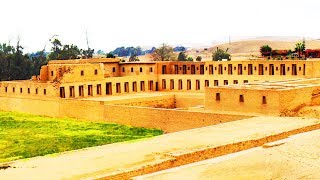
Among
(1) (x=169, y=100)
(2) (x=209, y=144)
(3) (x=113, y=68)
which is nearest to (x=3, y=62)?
(3) (x=113, y=68)

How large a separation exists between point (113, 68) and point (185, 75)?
6.71 meters

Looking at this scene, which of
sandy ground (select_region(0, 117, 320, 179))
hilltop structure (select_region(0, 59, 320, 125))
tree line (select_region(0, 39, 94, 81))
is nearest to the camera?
sandy ground (select_region(0, 117, 320, 179))

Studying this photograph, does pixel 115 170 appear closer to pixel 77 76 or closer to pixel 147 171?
pixel 147 171

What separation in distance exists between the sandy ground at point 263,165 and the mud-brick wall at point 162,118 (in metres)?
→ 9.09

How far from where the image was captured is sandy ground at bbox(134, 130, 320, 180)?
15.2m

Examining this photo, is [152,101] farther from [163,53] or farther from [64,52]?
[163,53]

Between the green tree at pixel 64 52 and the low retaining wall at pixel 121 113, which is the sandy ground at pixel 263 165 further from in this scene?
the green tree at pixel 64 52

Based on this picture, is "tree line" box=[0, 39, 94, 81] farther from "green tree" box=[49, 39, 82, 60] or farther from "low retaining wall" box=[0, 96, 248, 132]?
"low retaining wall" box=[0, 96, 248, 132]

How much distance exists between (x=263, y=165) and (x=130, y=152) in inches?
172

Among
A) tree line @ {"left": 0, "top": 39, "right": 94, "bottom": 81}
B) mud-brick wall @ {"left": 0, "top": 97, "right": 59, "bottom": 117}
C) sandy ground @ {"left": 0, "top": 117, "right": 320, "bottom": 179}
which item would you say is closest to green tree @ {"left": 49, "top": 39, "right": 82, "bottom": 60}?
tree line @ {"left": 0, "top": 39, "right": 94, "bottom": 81}

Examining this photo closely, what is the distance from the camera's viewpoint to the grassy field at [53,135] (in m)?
25.9

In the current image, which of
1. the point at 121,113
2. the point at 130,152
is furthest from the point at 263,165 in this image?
the point at 121,113

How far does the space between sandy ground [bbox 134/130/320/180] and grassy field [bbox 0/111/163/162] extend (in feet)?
33.2

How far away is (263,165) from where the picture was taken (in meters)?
16.1
